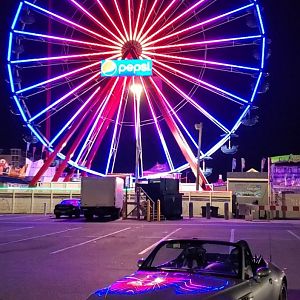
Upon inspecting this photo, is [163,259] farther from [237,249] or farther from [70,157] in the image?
[70,157]

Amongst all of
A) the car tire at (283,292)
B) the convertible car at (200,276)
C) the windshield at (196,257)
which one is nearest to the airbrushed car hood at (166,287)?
the convertible car at (200,276)

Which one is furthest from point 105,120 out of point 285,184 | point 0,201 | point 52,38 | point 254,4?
point 285,184

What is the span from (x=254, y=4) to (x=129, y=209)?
16.3 meters

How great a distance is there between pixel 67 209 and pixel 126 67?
36.6ft

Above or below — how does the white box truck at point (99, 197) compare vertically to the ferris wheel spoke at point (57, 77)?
below

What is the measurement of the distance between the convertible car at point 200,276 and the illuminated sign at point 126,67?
2990cm

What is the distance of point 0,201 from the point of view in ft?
119

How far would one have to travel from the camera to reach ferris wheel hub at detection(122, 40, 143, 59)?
36.6 meters

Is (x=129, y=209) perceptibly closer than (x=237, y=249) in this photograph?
No

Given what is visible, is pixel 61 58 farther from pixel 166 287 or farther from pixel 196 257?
pixel 166 287

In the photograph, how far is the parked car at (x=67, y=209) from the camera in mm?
30359

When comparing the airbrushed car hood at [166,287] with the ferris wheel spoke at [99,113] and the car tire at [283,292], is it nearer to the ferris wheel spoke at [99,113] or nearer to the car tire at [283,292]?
the car tire at [283,292]

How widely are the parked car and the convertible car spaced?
25015 millimetres

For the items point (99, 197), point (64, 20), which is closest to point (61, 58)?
point (64, 20)
